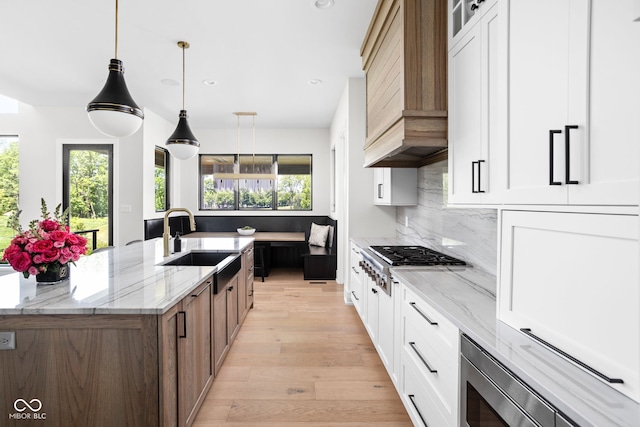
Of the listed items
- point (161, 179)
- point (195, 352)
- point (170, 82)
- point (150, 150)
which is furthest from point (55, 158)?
point (195, 352)

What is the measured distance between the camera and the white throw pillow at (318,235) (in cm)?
616

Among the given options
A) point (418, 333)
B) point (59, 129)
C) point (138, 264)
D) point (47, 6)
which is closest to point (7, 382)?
point (138, 264)

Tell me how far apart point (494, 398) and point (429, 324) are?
521 millimetres

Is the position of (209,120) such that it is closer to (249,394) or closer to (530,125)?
(249,394)

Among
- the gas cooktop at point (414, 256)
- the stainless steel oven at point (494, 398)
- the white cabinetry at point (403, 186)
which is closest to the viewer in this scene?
the stainless steel oven at point (494, 398)

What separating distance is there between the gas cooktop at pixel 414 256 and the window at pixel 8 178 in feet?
20.1

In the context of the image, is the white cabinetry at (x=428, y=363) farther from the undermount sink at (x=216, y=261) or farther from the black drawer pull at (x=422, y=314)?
the undermount sink at (x=216, y=261)

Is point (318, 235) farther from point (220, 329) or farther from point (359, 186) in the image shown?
point (220, 329)

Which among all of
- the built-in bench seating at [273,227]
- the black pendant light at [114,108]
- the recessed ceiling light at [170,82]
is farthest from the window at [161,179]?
the black pendant light at [114,108]

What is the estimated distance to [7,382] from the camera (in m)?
1.46

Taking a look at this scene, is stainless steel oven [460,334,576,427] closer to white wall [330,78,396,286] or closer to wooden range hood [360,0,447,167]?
wooden range hood [360,0,447,167]

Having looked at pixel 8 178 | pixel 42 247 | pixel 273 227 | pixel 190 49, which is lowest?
pixel 273 227

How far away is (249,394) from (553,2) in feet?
8.30

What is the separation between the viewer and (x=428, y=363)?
5.23 feet
